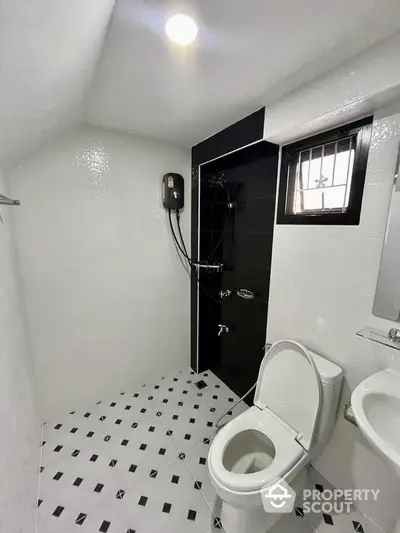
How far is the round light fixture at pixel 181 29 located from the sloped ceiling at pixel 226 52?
25 mm

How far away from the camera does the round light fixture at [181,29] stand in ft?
2.62

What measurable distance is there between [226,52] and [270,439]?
180 cm

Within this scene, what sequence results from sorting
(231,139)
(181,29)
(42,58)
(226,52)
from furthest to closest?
(231,139) < (226,52) < (181,29) < (42,58)

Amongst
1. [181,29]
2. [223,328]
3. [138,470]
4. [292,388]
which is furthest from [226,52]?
[138,470]

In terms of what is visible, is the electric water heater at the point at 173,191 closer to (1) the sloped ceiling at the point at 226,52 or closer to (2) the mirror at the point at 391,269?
(1) the sloped ceiling at the point at 226,52

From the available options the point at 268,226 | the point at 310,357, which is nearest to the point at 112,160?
the point at 268,226

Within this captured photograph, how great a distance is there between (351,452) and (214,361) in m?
1.30

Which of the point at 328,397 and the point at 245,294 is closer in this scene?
the point at 328,397

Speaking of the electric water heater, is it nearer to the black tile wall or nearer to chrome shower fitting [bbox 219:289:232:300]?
the black tile wall

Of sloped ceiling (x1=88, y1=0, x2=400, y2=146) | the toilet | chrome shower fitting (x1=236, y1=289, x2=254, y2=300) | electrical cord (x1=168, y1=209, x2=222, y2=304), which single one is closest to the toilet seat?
the toilet

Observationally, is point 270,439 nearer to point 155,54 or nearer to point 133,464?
point 133,464

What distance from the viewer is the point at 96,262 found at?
5.87ft

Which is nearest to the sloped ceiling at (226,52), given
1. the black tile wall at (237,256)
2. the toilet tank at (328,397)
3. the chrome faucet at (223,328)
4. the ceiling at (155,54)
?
the ceiling at (155,54)

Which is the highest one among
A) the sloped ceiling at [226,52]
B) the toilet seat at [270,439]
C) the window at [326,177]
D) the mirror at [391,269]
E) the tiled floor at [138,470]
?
the sloped ceiling at [226,52]
